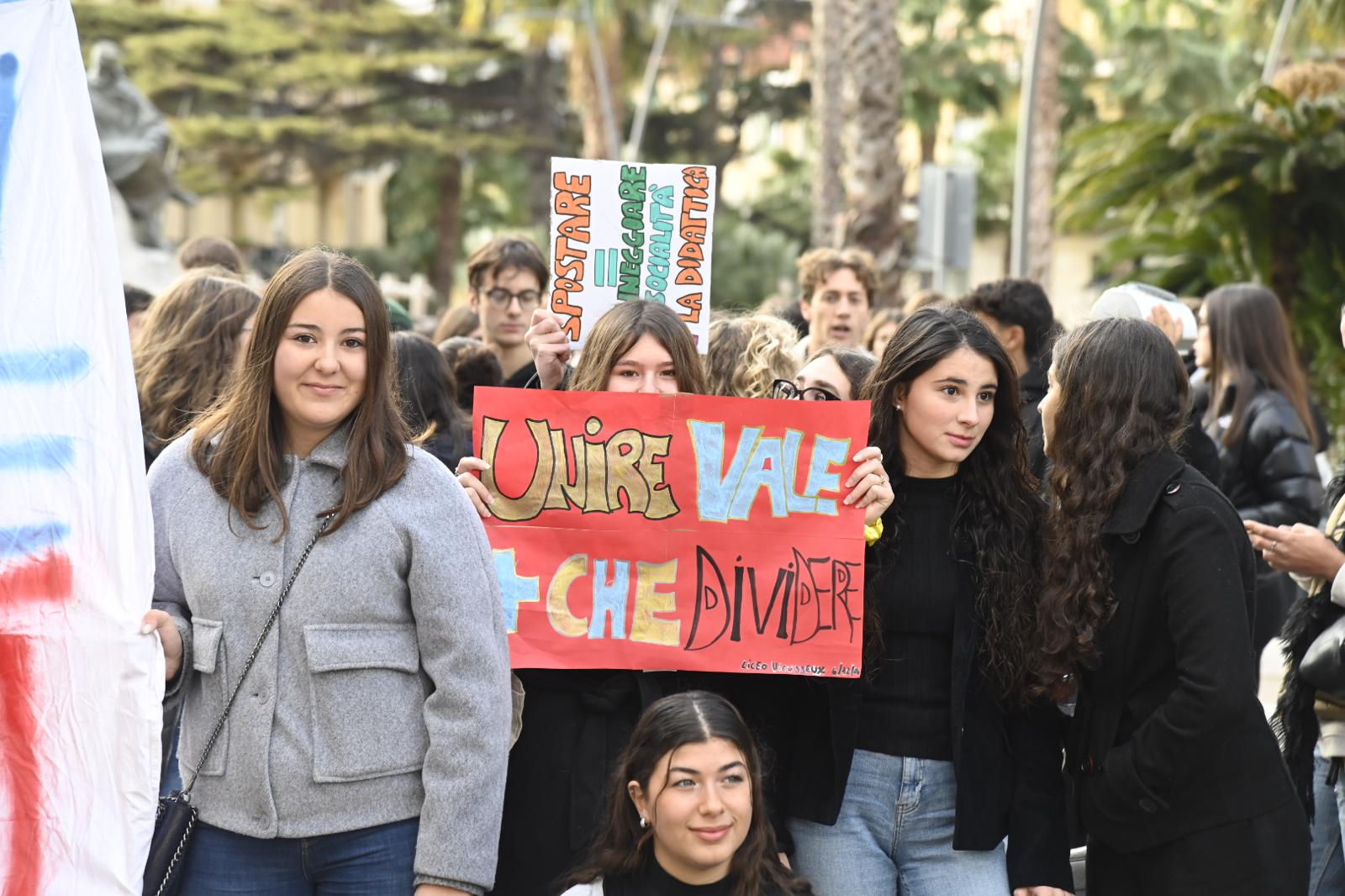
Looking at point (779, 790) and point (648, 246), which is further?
point (648, 246)

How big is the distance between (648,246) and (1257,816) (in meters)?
2.10

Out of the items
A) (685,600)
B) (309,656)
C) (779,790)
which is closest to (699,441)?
(685,600)

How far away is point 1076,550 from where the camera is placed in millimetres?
3557

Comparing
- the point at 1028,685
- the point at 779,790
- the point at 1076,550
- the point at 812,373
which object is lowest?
the point at 779,790

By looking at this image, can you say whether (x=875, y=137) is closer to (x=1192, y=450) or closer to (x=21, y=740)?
(x=1192, y=450)

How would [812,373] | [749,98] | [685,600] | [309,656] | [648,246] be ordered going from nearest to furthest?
[309,656], [685,600], [648,246], [812,373], [749,98]

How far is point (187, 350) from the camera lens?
4891 millimetres

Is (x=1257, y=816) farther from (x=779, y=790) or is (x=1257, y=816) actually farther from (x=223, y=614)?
(x=223, y=614)

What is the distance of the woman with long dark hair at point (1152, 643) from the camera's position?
340 centimetres

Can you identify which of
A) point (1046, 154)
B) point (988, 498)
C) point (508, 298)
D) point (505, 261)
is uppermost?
point (1046, 154)

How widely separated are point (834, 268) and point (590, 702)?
3.53 meters

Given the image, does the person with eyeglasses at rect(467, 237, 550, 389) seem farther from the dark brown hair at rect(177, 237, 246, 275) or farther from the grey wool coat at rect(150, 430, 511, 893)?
the grey wool coat at rect(150, 430, 511, 893)

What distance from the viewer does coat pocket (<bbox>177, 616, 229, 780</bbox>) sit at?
3080mm

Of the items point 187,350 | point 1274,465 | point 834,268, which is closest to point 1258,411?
point 1274,465
